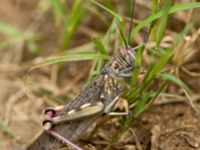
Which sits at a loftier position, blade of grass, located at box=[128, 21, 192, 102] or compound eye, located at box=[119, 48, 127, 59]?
compound eye, located at box=[119, 48, 127, 59]

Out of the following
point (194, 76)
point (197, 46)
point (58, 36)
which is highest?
point (58, 36)

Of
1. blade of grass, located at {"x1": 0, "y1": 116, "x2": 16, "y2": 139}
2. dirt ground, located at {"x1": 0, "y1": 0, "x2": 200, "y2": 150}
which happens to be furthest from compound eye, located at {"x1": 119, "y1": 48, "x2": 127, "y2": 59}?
blade of grass, located at {"x1": 0, "y1": 116, "x2": 16, "y2": 139}

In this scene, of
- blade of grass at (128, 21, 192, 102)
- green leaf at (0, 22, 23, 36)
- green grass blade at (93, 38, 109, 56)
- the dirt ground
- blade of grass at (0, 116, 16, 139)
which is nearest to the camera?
blade of grass at (128, 21, 192, 102)

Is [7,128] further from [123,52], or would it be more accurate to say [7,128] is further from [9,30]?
[123,52]

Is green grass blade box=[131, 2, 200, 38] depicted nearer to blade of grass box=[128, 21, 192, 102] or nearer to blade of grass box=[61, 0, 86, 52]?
blade of grass box=[128, 21, 192, 102]

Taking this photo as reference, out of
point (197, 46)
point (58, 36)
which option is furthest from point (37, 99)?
point (197, 46)

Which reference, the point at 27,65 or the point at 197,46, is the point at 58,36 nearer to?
the point at 27,65

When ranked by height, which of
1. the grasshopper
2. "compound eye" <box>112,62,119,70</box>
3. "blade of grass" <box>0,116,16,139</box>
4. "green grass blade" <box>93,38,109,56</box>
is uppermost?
"green grass blade" <box>93,38,109,56</box>

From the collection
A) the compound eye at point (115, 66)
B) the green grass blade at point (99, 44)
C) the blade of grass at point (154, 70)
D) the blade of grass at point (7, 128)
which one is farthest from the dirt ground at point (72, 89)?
the green grass blade at point (99, 44)

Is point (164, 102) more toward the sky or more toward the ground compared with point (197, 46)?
more toward the ground
